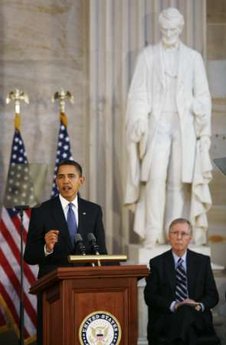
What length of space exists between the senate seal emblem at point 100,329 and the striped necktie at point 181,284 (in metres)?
1.89

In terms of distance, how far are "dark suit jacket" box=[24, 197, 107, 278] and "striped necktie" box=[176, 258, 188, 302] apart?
1.09 metres

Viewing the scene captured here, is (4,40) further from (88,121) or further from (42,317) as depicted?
(42,317)

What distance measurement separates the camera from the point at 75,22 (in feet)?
36.6

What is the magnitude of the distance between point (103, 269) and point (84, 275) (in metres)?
0.13

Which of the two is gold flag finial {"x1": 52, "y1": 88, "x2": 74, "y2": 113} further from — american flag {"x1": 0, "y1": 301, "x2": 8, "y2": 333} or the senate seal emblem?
the senate seal emblem

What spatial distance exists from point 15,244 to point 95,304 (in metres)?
3.76

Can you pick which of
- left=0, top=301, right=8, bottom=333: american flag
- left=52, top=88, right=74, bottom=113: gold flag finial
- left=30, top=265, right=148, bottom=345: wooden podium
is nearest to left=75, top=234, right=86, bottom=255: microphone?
left=30, top=265, right=148, bottom=345: wooden podium

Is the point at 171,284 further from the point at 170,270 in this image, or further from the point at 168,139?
the point at 168,139

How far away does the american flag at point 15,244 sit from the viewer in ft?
32.1

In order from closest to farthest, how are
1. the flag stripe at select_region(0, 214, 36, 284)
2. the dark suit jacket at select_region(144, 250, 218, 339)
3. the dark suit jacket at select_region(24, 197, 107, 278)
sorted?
the dark suit jacket at select_region(24, 197, 107, 278), the dark suit jacket at select_region(144, 250, 218, 339), the flag stripe at select_region(0, 214, 36, 284)

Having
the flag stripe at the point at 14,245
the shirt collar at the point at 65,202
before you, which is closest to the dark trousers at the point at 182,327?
the shirt collar at the point at 65,202

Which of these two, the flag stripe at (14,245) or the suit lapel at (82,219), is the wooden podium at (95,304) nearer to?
the suit lapel at (82,219)

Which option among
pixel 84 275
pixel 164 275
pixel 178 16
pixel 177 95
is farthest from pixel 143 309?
pixel 84 275

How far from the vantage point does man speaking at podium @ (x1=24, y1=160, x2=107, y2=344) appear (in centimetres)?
709
